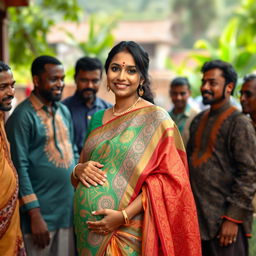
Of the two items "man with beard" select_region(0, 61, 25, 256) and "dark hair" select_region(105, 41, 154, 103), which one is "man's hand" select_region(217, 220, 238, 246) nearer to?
"dark hair" select_region(105, 41, 154, 103)

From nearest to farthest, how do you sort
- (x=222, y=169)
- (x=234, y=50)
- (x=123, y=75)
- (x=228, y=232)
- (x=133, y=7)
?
1. (x=123, y=75)
2. (x=228, y=232)
3. (x=222, y=169)
4. (x=234, y=50)
5. (x=133, y=7)

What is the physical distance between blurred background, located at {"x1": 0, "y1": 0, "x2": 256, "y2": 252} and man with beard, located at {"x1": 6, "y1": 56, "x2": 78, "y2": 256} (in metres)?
0.96

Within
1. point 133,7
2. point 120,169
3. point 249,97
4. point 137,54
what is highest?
point 133,7

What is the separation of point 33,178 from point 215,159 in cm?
156

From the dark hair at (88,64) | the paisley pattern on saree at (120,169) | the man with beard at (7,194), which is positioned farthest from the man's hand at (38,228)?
the dark hair at (88,64)

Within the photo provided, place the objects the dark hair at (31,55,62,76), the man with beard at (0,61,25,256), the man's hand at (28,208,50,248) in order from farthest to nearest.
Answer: the dark hair at (31,55,62,76)
the man's hand at (28,208,50,248)
the man with beard at (0,61,25,256)

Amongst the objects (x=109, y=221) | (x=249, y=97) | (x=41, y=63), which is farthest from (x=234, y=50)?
(x=109, y=221)

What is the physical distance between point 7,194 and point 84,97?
2099 millimetres

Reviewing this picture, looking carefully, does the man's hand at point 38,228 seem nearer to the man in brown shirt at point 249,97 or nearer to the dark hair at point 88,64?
the dark hair at point 88,64

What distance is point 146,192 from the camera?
108 inches

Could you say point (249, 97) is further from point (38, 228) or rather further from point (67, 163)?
point (38, 228)

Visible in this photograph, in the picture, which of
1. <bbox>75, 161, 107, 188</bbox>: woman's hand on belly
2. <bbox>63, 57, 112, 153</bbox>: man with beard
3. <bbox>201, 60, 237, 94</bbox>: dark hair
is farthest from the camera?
<bbox>63, 57, 112, 153</bbox>: man with beard

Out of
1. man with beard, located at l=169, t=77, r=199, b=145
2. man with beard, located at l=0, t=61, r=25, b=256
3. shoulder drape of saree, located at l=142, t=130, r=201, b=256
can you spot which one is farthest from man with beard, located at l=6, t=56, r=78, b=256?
man with beard, located at l=169, t=77, r=199, b=145

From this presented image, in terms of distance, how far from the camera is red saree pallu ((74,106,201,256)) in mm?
2715
